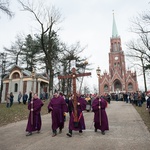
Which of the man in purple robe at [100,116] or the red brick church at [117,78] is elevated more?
the red brick church at [117,78]

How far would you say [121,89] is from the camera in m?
55.0

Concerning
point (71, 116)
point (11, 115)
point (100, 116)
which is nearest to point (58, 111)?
Result: point (71, 116)

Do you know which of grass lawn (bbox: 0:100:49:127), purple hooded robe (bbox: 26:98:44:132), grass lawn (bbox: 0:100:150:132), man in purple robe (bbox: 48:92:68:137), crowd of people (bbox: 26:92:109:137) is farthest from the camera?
grass lawn (bbox: 0:100:49:127)

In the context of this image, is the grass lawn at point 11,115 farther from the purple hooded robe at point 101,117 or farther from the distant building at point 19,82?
the distant building at point 19,82

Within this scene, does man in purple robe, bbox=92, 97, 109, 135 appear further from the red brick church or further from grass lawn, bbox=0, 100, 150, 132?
the red brick church

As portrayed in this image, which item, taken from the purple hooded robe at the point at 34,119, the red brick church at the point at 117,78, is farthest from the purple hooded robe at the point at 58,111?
the red brick church at the point at 117,78

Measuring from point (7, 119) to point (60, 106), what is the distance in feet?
19.2

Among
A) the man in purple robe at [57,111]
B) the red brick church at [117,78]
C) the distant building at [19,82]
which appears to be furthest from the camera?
the red brick church at [117,78]

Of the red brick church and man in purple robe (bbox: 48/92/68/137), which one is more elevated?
the red brick church

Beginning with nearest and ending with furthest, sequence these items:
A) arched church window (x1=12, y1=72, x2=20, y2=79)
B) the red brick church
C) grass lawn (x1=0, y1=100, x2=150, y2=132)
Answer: grass lawn (x1=0, y1=100, x2=150, y2=132)
arched church window (x1=12, y1=72, x2=20, y2=79)
the red brick church

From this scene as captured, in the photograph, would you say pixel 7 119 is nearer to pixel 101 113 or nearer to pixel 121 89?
pixel 101 113

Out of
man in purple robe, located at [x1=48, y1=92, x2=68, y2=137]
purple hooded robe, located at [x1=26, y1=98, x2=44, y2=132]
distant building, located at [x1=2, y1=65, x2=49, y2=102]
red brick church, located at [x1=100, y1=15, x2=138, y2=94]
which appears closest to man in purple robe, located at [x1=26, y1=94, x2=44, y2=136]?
purple hooded robe, located at [x1=26, y1=98, x2=44, y2=132]

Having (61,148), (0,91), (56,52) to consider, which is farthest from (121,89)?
(61,148)

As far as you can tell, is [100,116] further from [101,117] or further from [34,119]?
[34,119]
